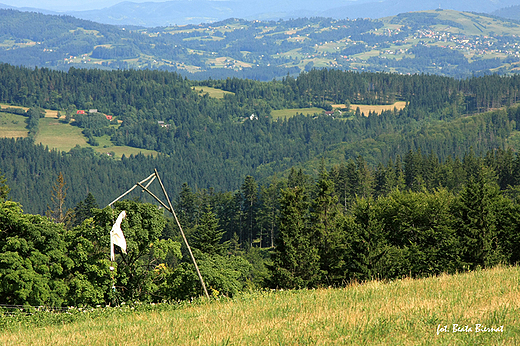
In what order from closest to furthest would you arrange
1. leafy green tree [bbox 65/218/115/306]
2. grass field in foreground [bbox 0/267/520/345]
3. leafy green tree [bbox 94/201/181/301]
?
grass field in foreground [bbox 0/267/520/345], leafy green tree [bbox 65/218/115/306], leafy green tree [bbox 94/201/181/301]

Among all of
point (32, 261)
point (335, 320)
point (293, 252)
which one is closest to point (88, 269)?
point (32, 261)

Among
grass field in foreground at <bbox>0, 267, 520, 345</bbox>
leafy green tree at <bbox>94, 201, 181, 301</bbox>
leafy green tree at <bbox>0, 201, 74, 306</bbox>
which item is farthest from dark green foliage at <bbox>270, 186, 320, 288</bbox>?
grass field in foreground at <bbox>0, 267, 520, 345</bbox>

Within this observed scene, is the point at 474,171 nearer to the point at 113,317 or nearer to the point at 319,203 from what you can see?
the point at 319,203

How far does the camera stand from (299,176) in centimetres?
13125

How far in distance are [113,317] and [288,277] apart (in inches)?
1240

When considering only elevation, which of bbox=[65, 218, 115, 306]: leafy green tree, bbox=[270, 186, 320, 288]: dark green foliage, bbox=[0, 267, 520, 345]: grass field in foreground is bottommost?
bbox=[270, 186, 320, 288]: dark green foliage

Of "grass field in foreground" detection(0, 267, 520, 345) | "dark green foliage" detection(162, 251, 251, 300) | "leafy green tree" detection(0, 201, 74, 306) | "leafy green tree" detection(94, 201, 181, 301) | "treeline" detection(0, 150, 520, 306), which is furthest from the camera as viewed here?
"dark green foliage" detection(162, 251, 251, 300)

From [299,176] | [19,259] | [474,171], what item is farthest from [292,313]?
[474,171]

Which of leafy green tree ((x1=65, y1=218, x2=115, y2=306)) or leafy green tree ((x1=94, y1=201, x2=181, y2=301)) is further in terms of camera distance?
leafy green tree ((x1=94, y1=201, x2=181, y2=301))

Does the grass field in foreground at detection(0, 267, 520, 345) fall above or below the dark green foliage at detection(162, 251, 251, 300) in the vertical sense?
above

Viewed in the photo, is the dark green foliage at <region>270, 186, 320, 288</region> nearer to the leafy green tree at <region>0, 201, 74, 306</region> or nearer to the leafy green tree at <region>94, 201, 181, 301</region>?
the leafy green tree at <region>94, 201, 181, 301</region>

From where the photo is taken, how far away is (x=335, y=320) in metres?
16.7

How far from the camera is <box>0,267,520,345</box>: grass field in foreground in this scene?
49.8 feet

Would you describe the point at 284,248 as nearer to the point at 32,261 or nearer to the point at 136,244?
the point at 136,244
